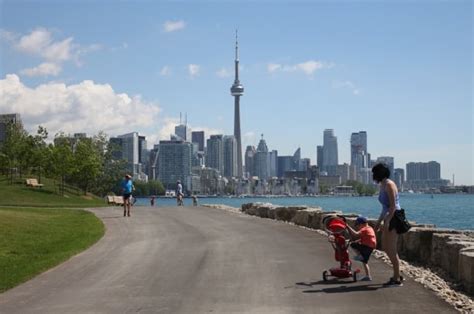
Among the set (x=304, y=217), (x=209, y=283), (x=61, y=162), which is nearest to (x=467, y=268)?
(x=209, y=283)

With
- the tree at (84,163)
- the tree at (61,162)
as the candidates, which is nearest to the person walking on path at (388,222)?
the tree at (61,162)

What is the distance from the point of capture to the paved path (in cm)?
948

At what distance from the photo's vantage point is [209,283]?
443 inches

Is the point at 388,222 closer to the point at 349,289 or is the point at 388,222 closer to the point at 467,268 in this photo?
the point at 349,289

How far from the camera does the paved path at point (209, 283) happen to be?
9.48m

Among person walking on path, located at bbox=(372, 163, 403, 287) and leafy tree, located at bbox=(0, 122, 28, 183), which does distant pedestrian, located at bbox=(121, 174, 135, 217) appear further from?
leafy tree, located at bbox=(0, 122, 28, 183)

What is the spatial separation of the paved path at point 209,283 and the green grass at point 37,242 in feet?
1.54

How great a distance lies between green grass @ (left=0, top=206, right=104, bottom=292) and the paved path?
470 millimetres

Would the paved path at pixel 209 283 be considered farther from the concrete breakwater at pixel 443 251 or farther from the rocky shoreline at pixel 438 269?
the concrete breakwater at pixel 443 251

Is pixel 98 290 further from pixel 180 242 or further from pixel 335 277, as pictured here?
pixel 180 242

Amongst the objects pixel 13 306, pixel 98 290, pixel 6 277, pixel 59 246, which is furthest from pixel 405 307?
pixel 59 246

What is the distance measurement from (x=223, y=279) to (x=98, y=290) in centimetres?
219

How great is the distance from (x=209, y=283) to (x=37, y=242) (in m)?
8.82

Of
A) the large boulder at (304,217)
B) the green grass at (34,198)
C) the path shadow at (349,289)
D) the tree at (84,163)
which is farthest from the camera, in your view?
the tree at (84,163)
